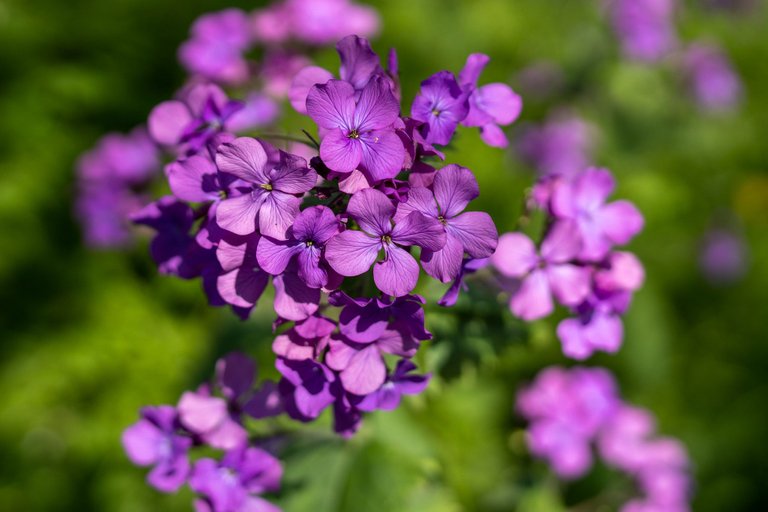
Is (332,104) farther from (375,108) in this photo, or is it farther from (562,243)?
(562,243)

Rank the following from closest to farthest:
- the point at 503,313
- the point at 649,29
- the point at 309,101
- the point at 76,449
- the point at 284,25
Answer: the point at 309,101 → the point at 503,313 → the point at 284,25 → the point at 76,449 → the point at 649,29

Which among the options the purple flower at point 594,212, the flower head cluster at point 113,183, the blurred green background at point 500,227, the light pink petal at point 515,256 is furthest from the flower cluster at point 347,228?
the flower head cluster at point 113,183

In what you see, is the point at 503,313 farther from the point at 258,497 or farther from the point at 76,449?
the point at 76,449

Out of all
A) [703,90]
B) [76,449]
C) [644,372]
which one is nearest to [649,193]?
[703,90]

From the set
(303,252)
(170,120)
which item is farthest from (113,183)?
(303,252)

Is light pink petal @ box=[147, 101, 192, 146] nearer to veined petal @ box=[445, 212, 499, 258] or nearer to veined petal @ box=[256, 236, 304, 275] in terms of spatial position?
veined petal @ box=[256, 236, 304, 275]
